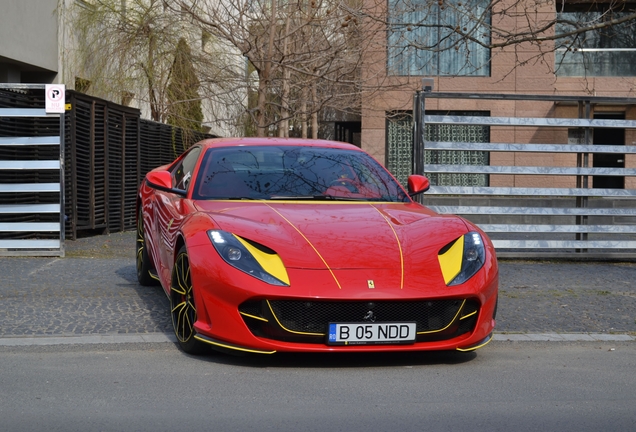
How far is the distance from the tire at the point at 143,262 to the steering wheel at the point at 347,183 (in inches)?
92.8

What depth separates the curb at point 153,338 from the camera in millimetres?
6539

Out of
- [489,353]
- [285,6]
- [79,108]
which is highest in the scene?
[285,6]

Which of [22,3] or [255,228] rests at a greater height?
[22,3]

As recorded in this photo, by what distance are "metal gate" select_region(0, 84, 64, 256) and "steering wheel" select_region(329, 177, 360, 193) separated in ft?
17.2

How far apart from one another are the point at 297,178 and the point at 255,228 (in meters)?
1.25

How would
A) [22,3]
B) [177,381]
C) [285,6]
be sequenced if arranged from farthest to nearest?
[22,3] → [285,6] → [177,381]

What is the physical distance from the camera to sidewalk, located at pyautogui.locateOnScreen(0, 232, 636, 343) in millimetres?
7109

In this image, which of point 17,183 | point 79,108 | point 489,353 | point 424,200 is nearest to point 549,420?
point 489,353

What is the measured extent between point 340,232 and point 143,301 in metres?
2.86

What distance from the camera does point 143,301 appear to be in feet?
27.2

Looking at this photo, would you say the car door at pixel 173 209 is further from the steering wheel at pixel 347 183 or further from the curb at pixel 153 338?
the steering wheel at pixel 347 183

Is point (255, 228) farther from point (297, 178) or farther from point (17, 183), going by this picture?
point (17, 183)

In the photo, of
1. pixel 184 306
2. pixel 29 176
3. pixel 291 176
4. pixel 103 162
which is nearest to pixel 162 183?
pixel 291 176

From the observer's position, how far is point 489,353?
6.42 meters
